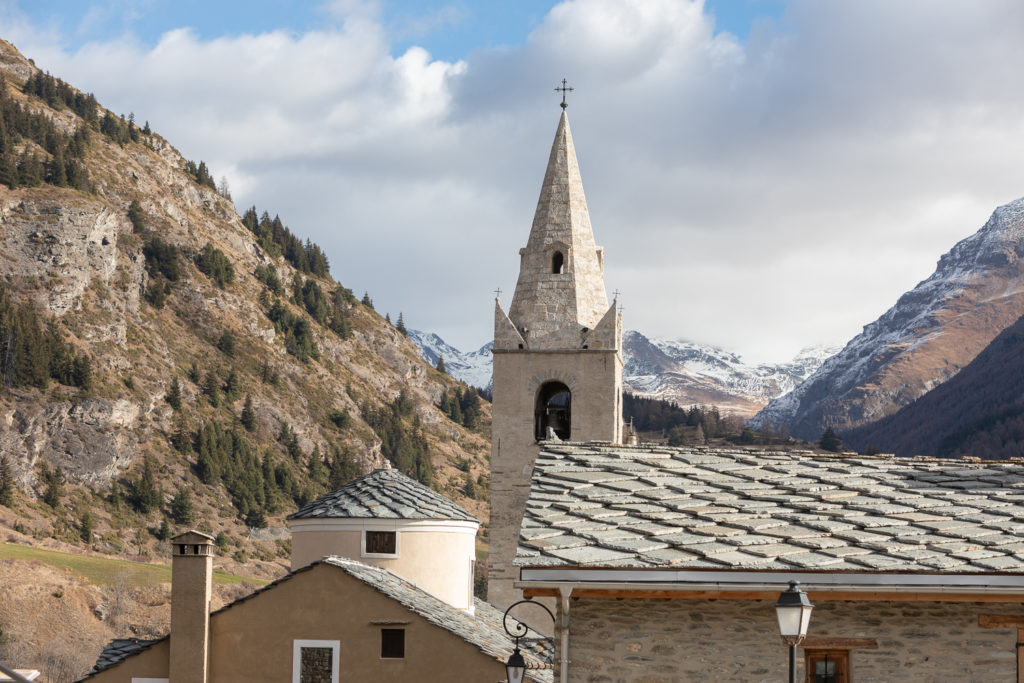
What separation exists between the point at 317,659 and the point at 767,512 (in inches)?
582

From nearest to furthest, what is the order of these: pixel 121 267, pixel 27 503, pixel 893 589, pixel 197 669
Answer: pixel 893 589, pixel 197 669, pixel 27 503, pixel 121 267

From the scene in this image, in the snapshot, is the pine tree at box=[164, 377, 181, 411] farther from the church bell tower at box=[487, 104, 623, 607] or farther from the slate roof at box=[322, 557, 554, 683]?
the slate roof at box=[322, 557, 554, 683]

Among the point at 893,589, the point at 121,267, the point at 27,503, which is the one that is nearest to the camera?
the point at 893,589

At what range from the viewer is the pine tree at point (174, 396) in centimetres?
17638

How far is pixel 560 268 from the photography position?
1753 inches

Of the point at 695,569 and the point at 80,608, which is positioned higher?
the point at 695,569

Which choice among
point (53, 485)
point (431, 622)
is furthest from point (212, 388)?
point (431, 622)

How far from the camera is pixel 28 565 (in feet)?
367

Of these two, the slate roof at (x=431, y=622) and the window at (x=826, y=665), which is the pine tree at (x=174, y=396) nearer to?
the slate roof at (x=431, y=622)

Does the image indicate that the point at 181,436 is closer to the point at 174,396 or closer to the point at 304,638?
the point at 174,396

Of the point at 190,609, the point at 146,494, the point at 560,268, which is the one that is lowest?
the point at 190,609

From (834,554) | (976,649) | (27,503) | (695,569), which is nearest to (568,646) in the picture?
(695,569)

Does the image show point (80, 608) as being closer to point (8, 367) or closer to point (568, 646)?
point (8, 367)

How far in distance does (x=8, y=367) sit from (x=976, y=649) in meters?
166
